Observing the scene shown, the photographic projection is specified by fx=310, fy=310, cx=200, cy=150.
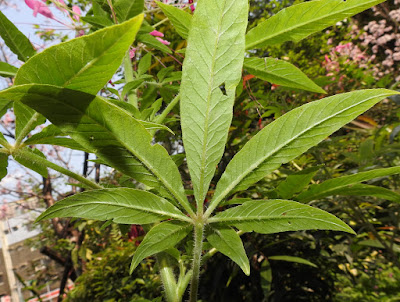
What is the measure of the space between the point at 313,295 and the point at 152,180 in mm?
1573

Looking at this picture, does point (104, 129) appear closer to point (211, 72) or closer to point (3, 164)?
point (211, 72)

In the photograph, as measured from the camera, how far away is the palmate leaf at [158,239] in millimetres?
265

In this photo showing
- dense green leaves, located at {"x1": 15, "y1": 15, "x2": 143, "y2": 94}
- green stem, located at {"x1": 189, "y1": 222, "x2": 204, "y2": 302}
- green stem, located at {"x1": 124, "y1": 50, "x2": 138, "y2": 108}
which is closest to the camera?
dense green leaves, located at {"x1": 15, "y1": 15, "x2": 143, "y2": 94}

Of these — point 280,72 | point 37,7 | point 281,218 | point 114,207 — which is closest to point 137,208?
point 114,207

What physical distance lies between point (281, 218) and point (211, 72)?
0.45 feet

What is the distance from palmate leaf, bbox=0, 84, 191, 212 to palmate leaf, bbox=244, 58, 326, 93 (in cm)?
18

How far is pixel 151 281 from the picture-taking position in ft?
6.10

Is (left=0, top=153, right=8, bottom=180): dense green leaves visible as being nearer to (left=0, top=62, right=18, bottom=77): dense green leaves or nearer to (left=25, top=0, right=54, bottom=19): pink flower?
(left=0, top=62, right=18, bottom=77): dense green leaves

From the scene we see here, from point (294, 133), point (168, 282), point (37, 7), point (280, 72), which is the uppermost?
→ point (37, 7)

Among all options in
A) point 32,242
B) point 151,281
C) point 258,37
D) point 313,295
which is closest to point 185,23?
point 258,37

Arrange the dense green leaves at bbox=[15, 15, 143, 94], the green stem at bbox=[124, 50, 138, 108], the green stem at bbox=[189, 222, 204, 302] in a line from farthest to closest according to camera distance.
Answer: the green stem at bbox=[124, 50, 138, 108], the green stem at bbox=[189, 222, 204, 302], the dense green leaves at bbox=[15, 15, 143, 94]

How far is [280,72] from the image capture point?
0.37 m

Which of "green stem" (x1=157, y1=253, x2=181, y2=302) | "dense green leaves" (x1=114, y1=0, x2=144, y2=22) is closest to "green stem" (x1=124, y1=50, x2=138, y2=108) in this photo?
"dense green leaves" (x1=114, y1=0, x2=144, y2=22)

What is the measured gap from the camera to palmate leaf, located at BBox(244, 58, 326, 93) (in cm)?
37
